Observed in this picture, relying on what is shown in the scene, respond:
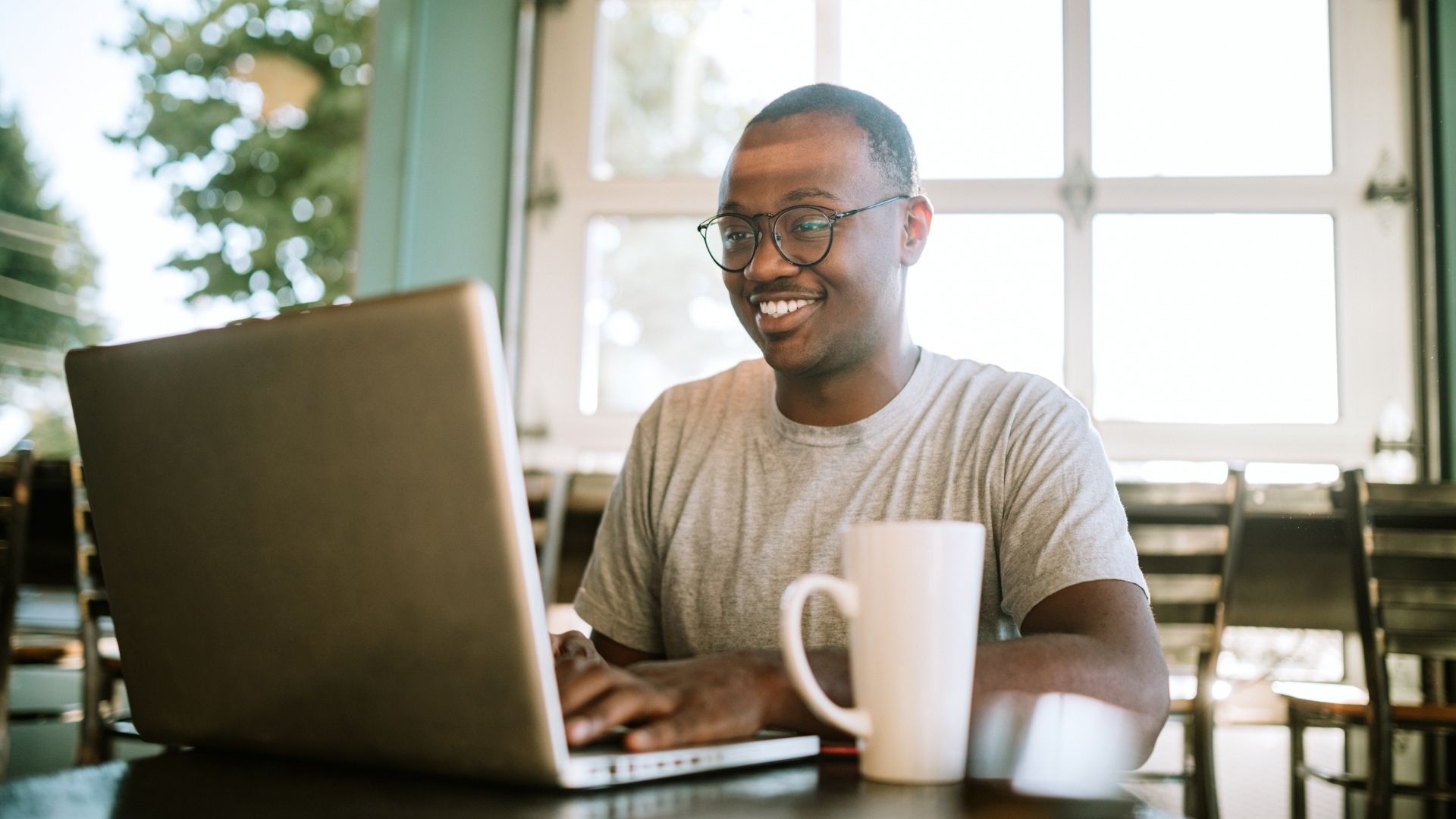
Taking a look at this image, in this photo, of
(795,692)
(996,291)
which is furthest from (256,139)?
(795,692)

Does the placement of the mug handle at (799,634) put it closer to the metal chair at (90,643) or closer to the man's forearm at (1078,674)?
the man's forearm at (1078,674)

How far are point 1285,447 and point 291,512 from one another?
271cm

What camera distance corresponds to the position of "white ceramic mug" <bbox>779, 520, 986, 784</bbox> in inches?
23.4

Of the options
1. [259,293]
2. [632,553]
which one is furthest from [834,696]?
[259,293]

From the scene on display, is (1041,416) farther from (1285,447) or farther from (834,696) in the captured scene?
(1285,447)

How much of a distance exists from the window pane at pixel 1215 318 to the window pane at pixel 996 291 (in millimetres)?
106

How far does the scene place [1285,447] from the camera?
281cm

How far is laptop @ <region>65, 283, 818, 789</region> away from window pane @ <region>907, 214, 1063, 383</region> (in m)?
2.36

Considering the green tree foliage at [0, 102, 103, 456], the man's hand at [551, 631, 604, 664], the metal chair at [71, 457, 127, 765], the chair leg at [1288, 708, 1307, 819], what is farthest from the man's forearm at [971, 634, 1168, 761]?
the green tree foliage at [0, 102, 103, 456]

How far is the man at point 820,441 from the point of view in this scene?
112 cm

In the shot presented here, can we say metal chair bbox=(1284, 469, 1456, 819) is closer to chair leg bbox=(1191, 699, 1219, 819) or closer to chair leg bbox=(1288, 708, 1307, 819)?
chair leg bbox=(1288, 708, 1307, 819)

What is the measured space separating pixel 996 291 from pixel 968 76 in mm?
568

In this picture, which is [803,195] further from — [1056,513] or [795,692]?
[795,692]

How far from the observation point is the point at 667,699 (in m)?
0.67
